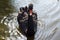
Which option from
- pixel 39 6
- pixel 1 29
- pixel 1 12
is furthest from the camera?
pixel 39 6

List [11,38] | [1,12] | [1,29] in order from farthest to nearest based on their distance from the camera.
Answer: [1,12] → [1,29] → [11,38]

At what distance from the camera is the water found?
6.18 m

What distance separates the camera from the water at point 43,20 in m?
6.18

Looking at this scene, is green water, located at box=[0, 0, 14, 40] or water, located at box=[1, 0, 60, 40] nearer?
water, located at box=[1, 0, 60, 40]

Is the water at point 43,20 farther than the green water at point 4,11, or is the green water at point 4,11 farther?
the green water at point 4,11

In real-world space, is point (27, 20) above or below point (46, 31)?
above

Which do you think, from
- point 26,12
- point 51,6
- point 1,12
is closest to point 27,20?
point 26,12

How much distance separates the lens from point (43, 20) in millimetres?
7109

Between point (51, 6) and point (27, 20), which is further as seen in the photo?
point (51, 6)

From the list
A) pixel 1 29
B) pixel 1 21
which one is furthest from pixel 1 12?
pixel 1 29

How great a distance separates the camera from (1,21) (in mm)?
6926

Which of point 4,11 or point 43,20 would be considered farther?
point 4,11

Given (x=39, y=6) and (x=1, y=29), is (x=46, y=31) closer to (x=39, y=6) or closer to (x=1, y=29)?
(x=1, y=29)

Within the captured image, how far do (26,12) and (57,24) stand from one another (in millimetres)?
1150
